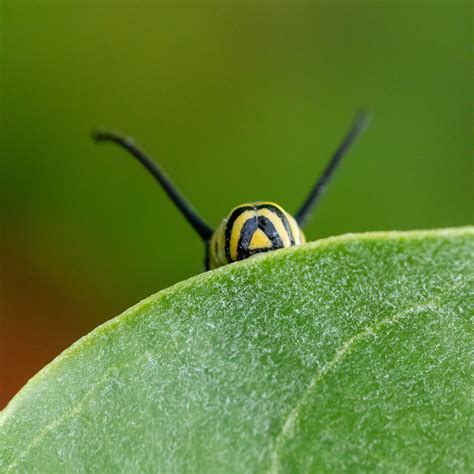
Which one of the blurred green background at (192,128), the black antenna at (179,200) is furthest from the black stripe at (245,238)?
the blurred green background at (192,128)

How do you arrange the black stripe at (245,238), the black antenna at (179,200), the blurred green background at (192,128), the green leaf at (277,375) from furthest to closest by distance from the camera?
the blurred green background at (192,128) → the black antenna at (179,200) → the black stripe at (245,238) → the green leaf at (277,375)

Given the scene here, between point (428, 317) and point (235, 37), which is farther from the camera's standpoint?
point (235, 37)

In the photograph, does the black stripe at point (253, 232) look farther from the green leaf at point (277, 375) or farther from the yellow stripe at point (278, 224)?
the green leaf at point (277, 375)

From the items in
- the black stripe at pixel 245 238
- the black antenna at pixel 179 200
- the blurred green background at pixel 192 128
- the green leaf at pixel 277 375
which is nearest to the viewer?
the green leaf at pixel 277 375

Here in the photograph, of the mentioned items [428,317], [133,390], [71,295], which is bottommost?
[71,295]

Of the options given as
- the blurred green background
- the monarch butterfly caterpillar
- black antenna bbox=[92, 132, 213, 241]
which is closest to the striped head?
the monarch butterfly caterpillar

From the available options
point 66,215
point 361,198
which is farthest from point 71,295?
point 361,198

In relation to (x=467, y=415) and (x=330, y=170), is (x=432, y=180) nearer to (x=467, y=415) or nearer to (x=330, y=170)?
(x=330, y=170)
